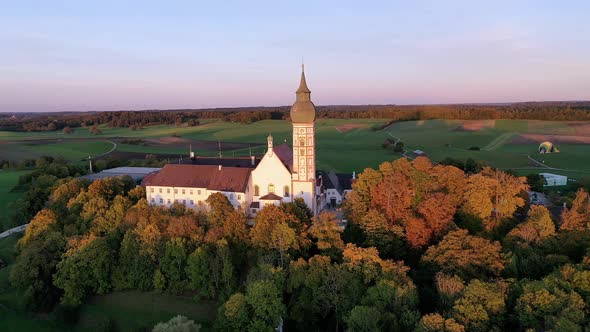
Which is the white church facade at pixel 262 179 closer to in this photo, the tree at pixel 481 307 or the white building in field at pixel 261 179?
the white building in field at pixel 261 179

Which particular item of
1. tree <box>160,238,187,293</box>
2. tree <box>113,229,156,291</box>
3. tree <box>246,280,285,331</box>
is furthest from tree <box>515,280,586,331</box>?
tree <box>113,229,156,291</box>

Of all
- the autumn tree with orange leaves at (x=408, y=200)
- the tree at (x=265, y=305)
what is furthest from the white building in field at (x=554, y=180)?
the tree at (x=265, y=305)

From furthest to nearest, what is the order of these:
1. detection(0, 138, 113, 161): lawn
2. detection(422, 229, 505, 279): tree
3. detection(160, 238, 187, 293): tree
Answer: detection(0, 138, 113, 161): lawn → detection(160, 238, 187, 293): tree → detection(422, 229, 505, 279): tree

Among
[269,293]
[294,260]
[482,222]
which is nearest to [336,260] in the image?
[294,260]

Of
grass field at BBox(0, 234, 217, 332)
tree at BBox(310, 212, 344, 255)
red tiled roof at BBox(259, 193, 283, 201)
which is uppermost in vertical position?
red tiled roof at BBox(259, 193, 283, 201)

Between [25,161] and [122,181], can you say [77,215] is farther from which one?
[25,161]

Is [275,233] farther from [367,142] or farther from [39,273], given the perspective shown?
[367,142]

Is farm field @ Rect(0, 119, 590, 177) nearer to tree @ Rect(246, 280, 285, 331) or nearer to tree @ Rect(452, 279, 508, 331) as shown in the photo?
tree @ Rect(246, 280, 285, 331)
